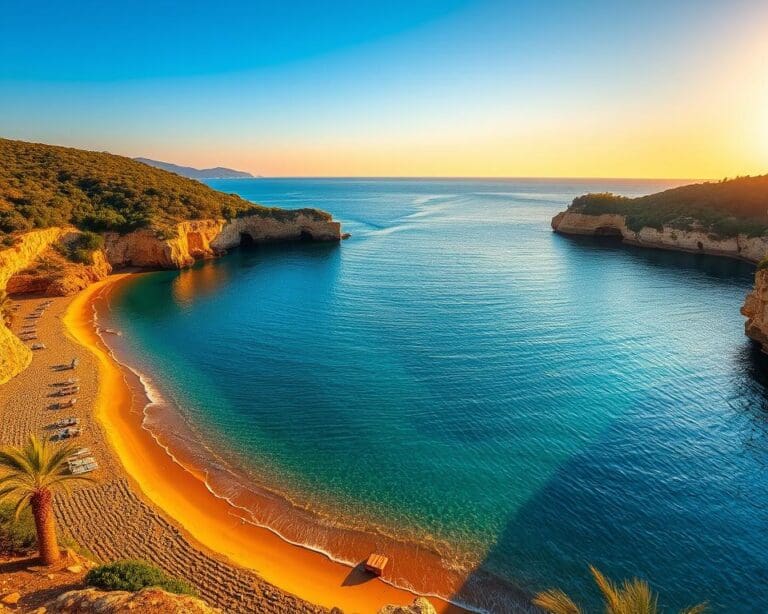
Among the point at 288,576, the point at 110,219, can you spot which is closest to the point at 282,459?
the point at 288,576

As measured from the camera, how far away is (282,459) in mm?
21109

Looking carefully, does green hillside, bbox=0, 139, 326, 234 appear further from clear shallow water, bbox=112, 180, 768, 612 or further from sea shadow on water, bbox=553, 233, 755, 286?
sea shadow on water, bbox=553, 233, 755, 286

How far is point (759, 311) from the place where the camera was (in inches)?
1264

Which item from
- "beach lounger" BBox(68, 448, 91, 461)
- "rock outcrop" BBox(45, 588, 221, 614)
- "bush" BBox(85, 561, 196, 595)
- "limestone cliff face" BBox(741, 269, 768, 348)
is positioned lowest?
"beach lounger" BBox(68, 448, 91, 461)

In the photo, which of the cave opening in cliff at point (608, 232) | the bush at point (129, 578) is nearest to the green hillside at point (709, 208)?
the cave opening in cliff at point (608, 232)

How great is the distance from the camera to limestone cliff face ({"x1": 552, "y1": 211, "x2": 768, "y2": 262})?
6394 centimetres

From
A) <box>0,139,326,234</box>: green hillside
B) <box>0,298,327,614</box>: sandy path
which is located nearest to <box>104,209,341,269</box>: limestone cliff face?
<box>0,139,326,234</box>: green hillside

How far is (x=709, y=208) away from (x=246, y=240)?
79725 millimetres

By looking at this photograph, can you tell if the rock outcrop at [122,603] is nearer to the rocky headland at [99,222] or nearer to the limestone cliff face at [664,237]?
the rocky headland at [99,222]

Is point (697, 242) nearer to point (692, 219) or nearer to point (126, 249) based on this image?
point (692, 219)

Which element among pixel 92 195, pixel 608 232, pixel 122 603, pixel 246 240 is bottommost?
pixel 122 603

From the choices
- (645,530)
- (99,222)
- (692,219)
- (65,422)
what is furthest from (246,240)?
(645,530)

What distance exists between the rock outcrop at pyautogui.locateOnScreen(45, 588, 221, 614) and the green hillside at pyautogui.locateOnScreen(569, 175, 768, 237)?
79.2m

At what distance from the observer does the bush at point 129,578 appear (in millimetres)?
11781
